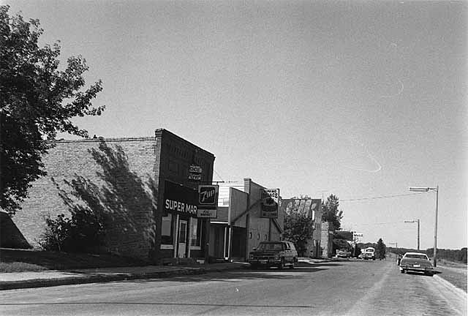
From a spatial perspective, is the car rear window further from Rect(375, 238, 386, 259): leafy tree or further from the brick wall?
Rect(375, 238, 386, 259): leafy tree

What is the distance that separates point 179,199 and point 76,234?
5800mm

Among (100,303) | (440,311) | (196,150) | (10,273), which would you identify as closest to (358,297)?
(440,311)

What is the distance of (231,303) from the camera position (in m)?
12.7

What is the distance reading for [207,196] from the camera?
31516mm

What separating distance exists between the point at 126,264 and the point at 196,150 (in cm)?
959

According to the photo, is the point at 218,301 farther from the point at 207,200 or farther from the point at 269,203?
the point at 269,203

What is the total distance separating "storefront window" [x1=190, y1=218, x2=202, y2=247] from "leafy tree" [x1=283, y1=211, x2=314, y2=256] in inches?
1062

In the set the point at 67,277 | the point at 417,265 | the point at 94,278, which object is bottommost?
the point at 417,265

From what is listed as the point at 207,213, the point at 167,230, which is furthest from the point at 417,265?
the point at 167,230

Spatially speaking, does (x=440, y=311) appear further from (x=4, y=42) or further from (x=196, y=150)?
(x=196, y=150)

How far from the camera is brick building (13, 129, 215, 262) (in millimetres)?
27578

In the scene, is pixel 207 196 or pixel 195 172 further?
pixel 207 196

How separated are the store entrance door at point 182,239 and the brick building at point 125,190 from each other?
0.06m

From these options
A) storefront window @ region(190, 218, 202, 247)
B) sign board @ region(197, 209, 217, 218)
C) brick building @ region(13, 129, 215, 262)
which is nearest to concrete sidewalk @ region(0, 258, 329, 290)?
brick building @ region(13, 129, 215, 262)
